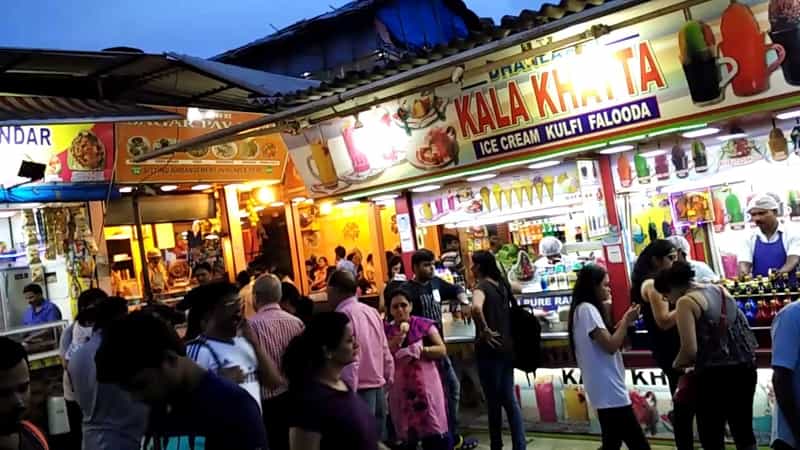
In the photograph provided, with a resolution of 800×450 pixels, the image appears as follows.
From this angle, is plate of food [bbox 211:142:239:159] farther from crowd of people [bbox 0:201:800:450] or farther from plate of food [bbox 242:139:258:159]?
crowd of people [bbox 0:201:800:450]

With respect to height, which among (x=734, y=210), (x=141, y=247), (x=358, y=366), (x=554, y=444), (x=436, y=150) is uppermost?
(x=436, y=150)

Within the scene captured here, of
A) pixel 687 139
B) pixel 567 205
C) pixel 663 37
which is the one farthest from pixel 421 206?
pixel 663 37

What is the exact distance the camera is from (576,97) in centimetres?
672

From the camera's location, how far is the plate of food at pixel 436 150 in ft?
25.9

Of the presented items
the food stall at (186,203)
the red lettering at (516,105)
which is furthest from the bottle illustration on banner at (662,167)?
the food stall at (186,203)

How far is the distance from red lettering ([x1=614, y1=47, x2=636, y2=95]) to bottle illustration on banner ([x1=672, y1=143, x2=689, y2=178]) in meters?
1.02

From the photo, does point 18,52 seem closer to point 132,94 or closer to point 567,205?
point 132,94

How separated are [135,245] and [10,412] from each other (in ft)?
39.1

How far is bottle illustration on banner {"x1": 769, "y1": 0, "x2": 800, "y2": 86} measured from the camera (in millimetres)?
5371

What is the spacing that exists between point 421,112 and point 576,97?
5.86ft

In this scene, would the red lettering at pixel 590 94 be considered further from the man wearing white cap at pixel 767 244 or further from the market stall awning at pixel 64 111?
the market stall awning at pixel 64 111

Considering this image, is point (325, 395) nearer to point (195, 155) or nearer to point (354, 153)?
point (354, 153)

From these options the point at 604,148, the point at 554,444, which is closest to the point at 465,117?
the point at 604,148

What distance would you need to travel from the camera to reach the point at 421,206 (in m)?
9.18
